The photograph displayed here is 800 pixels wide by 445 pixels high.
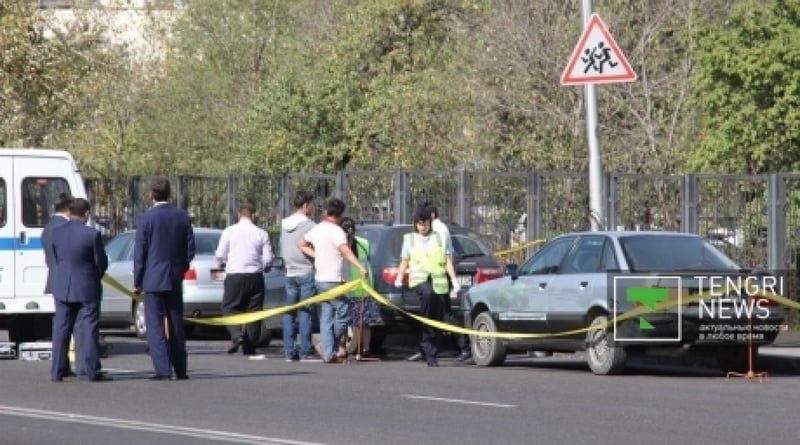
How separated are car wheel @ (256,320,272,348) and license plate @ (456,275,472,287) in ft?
8.40

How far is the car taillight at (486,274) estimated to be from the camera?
25.7 meters

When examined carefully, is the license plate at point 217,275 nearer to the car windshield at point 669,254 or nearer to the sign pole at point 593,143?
the sign pole at point 593,143

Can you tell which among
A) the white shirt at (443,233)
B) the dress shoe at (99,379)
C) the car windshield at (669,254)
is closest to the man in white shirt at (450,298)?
the white shirt at (443,233)

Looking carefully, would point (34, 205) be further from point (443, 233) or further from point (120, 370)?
point (443, 233)

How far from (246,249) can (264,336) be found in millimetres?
2761

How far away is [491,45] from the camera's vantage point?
137 ft

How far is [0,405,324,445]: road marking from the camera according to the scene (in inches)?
549

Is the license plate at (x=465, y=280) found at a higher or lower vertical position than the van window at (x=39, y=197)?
lower

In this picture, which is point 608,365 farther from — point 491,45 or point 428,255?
point 491,45

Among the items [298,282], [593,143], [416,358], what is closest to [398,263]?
[416,358]

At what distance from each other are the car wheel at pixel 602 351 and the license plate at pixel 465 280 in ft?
15.1

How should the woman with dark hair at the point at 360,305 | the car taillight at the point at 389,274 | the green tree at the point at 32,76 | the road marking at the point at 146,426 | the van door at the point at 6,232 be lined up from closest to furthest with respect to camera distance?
1. the road marking at the point at 146,426
2. the woman with dark hair at the point at 360,305
3. the van door at the point at 6,232
4. the car taillight at the point at 389,274
5. the green tree at the point at 32,76

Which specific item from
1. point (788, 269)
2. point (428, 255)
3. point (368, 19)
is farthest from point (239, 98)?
point (428, 255)

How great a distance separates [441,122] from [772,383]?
2468 cm
